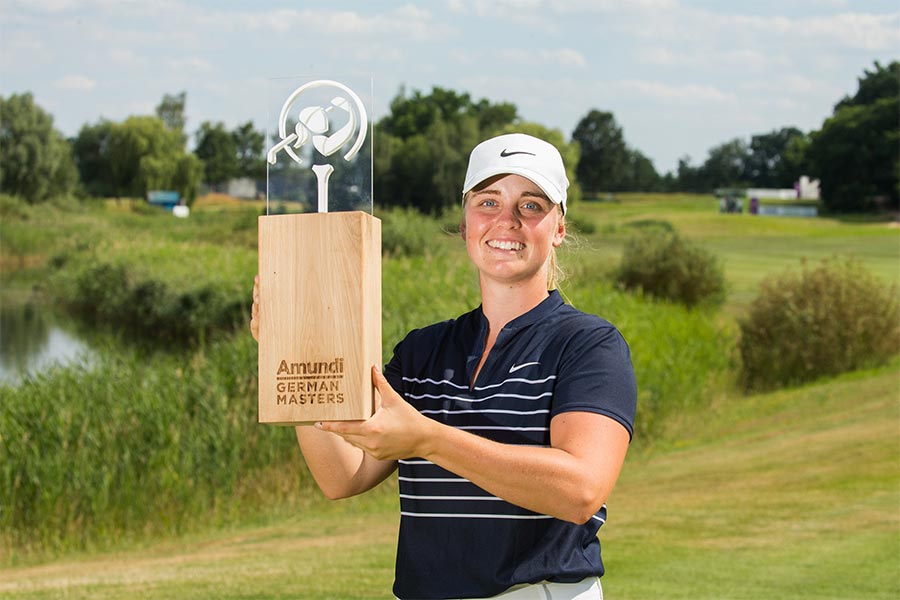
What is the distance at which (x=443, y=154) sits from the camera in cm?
3341

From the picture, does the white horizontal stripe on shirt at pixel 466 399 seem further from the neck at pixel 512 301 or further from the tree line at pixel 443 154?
the tree line at pixel 443 154

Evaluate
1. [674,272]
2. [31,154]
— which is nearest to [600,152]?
[674,272]

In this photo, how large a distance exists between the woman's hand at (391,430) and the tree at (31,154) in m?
37.2

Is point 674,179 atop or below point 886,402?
atop

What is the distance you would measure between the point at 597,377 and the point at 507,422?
0.18m

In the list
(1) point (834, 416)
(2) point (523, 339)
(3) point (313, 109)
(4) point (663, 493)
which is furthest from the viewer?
(1) point (834, 416)

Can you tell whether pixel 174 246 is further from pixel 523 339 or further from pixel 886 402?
pixel 523 339

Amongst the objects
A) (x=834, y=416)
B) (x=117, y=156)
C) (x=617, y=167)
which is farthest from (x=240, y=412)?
(x=117, y=156)

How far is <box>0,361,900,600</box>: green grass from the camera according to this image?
595 cm

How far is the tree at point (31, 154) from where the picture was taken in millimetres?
36688

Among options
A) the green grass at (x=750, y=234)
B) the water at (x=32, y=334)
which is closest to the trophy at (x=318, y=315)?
the green grass at (x=750, y=234)

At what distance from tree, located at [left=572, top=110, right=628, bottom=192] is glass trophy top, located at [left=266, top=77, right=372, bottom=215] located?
90.9 feet

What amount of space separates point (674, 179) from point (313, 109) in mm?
26450

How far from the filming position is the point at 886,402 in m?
12.4
